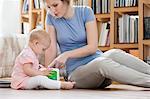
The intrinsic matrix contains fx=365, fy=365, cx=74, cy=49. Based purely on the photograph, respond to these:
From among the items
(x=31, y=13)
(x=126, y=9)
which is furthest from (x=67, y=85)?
(x=31, y=13)

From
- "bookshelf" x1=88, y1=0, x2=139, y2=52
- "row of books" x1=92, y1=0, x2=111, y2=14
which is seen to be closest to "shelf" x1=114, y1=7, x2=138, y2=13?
"bookshelf" x1=88, y1=0, x2=139, y2=52

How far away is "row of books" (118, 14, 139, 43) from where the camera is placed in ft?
10.8

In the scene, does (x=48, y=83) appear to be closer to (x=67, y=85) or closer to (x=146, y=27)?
(x=67, y=85)

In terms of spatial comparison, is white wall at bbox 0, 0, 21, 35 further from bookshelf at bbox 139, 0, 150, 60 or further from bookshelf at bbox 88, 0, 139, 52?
bookshelf at bbox 139, 0, 150, 60

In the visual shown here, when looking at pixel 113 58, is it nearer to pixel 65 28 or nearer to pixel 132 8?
pixel 65 28

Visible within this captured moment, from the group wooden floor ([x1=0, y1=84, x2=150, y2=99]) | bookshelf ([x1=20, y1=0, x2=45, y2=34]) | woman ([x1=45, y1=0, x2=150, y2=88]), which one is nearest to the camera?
wooden floor ([x1=0, y1=84, x2=150, y2=99])

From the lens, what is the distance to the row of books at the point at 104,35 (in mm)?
3436

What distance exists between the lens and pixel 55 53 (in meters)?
2.32

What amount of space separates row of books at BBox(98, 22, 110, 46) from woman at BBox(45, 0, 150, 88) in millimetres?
1083

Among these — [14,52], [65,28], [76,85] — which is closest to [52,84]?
[76,85]

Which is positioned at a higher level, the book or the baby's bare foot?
the book

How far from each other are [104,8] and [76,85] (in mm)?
1320

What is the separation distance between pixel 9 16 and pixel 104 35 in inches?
57.4

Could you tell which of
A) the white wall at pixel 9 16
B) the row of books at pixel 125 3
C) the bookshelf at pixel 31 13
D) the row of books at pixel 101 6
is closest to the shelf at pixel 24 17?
the bookshelf at pixel 31 13
